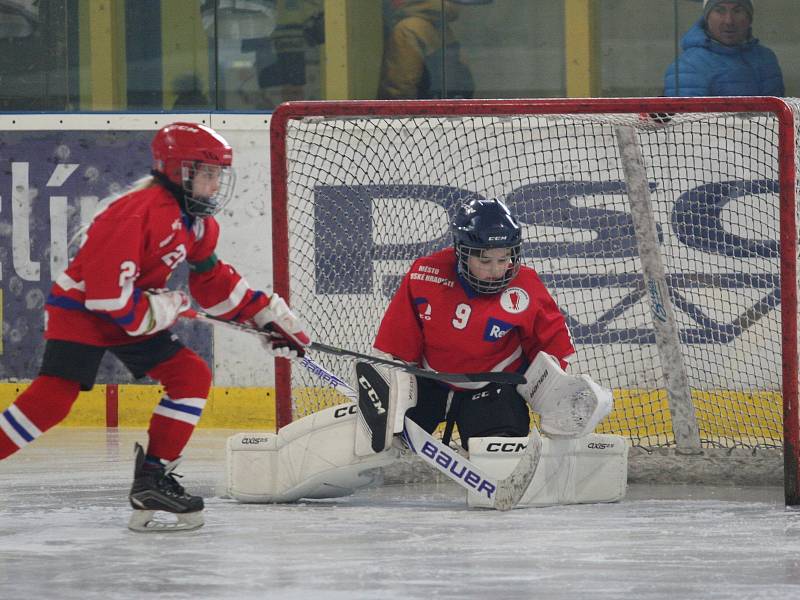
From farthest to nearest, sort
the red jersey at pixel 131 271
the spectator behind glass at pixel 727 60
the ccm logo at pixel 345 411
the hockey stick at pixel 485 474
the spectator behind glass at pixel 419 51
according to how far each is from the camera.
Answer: the spectator behind glass at pixel 419 51 < the spectator behind glass at pixel 727 60 < the ccm logo at pixel 345 411 < the hockey stick at pixel 485 474 < the red jersey at pixel 131 271

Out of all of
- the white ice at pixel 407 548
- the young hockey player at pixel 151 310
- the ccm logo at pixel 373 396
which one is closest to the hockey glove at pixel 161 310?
the young hockey player at pixel 151 310

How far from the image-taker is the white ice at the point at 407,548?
3.36 m

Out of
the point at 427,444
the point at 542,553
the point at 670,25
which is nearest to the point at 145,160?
the point at 670,25

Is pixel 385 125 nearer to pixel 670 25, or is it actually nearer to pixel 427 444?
pixel 670 25

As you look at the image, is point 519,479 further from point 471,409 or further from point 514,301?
point 514,301

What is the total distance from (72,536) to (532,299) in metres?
1.41

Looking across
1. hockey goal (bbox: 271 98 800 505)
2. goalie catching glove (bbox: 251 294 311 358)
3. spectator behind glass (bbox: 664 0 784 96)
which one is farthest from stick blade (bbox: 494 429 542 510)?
spectator behind glass (bbox: 664 0 784 96)

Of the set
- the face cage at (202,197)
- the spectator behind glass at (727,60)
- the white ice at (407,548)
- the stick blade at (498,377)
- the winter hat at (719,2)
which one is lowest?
the white ice at (407,548)

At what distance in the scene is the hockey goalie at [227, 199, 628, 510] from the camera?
4352 mm

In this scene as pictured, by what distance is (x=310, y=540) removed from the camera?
3900mm

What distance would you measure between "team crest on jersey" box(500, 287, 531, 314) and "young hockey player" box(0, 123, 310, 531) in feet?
2.01

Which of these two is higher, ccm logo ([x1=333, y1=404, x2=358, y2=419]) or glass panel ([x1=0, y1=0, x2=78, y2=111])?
glass panel ([x1=0, y1=0, x2=78, y2=111])

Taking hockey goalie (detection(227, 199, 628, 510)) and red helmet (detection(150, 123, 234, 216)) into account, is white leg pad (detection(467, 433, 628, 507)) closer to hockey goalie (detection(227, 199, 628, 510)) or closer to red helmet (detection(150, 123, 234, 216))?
hockey goalie (detection(227, 199, 628, 510))

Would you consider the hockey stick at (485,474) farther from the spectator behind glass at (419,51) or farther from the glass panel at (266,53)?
the glass panel at (266,53)
